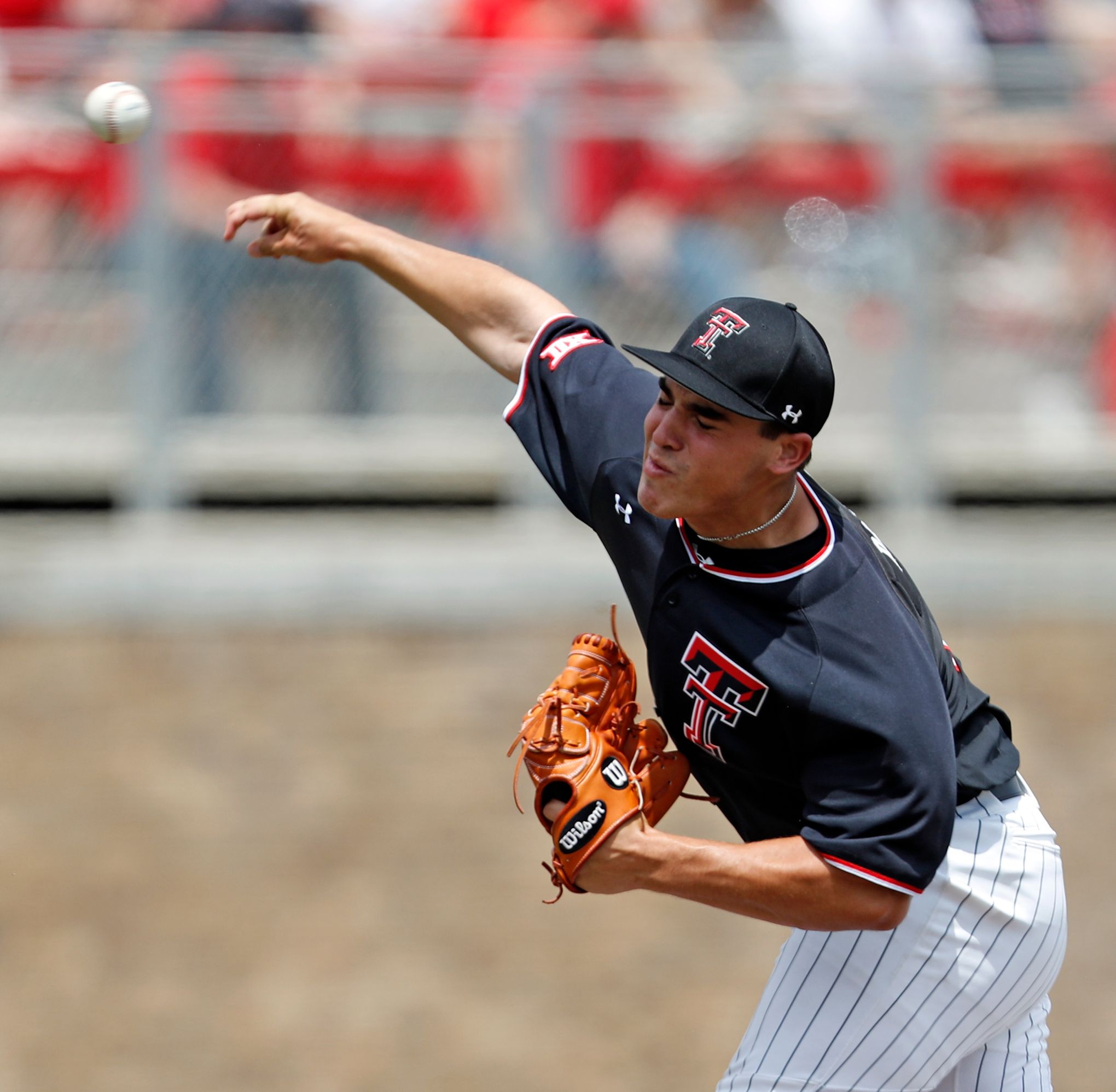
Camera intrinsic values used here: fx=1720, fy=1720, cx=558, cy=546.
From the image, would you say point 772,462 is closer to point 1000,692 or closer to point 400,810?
point 400,810

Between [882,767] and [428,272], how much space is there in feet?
5.27

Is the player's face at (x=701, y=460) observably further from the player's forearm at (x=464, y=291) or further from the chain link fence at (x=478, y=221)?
the chain link fence at (x=478, y=221)

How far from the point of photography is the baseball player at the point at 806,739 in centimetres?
315

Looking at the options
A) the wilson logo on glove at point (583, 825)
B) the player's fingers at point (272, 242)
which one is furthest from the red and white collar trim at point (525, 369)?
the wilson logo on glove at point (583, 825)

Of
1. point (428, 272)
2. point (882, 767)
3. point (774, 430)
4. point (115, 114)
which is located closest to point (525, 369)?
point (428, 272)

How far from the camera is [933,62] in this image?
777 centimetres

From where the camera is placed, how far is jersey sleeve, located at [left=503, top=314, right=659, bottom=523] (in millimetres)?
3738

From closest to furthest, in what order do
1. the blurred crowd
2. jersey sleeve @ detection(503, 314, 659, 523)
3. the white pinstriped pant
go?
1. the white pinstriped pant
2. jersey sleeve @ detection(503, 314, 659, 523)
3. the blurred crowd

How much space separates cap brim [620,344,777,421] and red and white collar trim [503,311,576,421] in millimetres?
766

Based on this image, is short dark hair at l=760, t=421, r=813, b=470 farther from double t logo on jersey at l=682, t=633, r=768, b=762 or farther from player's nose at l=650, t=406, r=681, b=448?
double t logo on jersey at l=682, t=633, r=768, b=762

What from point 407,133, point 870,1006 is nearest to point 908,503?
point 407,133

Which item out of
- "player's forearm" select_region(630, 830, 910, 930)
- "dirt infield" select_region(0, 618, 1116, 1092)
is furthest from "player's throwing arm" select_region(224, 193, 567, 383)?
"dirt infield" select_region(0, 618, 1116, 1092)

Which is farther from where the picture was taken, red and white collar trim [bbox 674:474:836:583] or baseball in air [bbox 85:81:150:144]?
baseball in air [bbox 85:81:150:144]

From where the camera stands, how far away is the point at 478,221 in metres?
7.48
